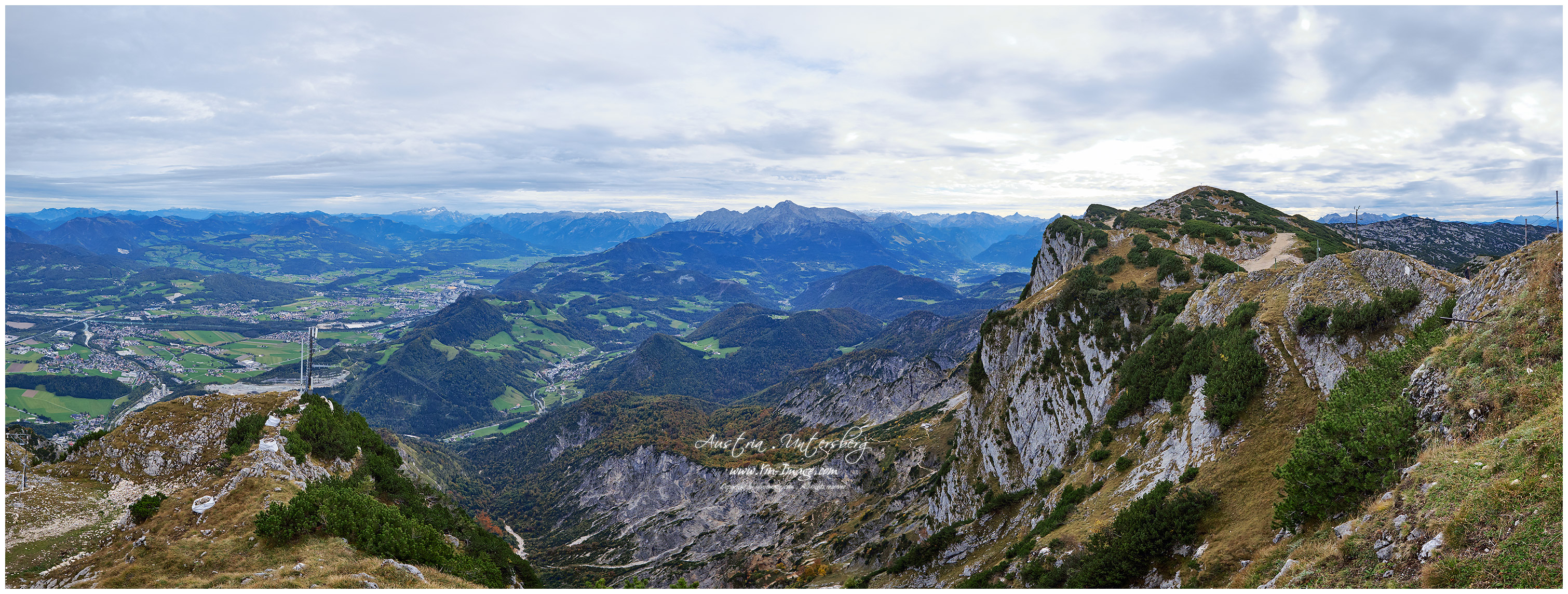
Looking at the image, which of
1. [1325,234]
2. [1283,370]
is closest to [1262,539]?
[1283,370]

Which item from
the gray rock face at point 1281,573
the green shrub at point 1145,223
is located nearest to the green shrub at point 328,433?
the gray rock face at point 1281,573

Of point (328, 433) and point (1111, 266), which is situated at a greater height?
point (1111, 266)

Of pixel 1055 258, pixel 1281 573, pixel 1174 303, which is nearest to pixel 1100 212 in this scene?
pixel 1055 258

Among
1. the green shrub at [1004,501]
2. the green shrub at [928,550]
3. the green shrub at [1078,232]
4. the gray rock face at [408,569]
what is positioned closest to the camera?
the gray rock face at [408,569]

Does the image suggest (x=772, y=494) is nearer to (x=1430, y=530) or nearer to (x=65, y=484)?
(x=65, y=484)

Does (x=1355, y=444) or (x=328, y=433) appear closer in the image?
(x=1355, y=444)

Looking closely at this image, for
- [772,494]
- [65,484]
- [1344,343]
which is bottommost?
[772,494]

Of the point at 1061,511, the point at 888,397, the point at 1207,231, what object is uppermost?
the point at 1207,231

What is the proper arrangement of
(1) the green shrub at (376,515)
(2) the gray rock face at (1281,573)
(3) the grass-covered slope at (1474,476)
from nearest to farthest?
(3) the grass-covered slope at (1474,476) → (2) the gray rock face at (1281,573) → (1) the green shrub at (376,515)

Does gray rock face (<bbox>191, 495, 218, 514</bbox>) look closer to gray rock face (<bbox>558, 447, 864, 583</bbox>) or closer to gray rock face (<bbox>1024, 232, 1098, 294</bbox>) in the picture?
gray rock face (<bbox>558, 447, 864, 583</bbox>)

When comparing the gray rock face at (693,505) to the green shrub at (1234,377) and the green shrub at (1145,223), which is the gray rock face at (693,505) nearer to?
the green shrub at (1145,223)

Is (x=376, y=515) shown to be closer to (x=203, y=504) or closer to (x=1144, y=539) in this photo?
(x=203, y=504)
